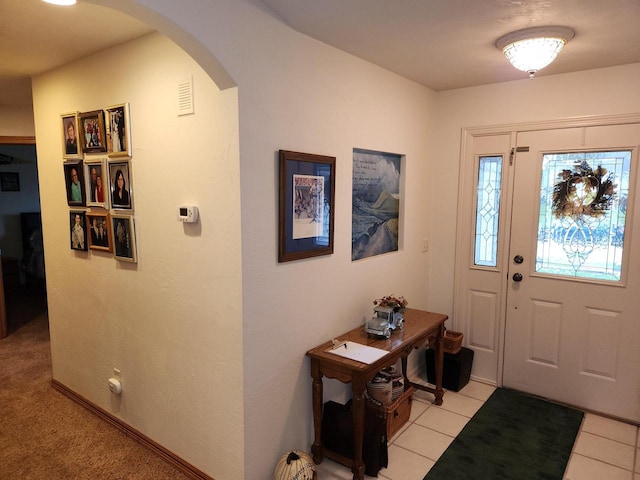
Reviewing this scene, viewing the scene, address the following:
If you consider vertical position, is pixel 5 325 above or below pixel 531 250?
below

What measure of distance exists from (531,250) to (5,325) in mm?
5157

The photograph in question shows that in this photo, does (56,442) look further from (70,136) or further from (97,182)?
(70,136)

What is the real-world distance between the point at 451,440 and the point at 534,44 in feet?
7.78

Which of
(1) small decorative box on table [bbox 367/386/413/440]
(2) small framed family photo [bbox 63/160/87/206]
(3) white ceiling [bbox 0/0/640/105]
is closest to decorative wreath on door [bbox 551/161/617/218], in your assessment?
(3) white ceiling [bbox 0/0/640/105]

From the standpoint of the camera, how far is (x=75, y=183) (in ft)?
9.38

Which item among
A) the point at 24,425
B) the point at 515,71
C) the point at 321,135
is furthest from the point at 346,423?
the point at 515,71

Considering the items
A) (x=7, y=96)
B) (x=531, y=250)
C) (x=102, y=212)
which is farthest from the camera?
(x=7, y=96)

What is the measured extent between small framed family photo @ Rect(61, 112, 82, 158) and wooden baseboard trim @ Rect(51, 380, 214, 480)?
1762 millimetres

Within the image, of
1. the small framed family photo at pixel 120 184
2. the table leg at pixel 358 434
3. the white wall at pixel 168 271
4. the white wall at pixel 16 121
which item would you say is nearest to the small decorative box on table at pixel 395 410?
the table leg at pixel 358 434

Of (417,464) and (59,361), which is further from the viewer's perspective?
(59,361)

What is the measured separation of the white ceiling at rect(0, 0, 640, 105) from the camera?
1904 millimetres

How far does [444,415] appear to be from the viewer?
3.02m

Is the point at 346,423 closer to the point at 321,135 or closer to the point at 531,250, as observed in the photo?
the point at 321,135

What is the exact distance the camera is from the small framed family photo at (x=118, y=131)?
2.44 meters
